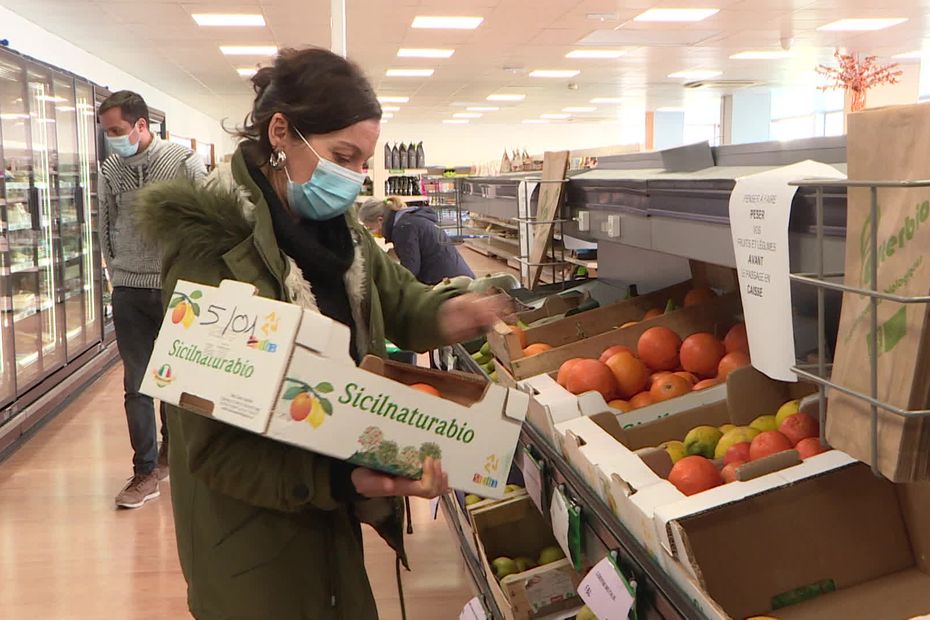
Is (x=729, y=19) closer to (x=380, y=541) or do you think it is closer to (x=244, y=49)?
(x=244, y=49)

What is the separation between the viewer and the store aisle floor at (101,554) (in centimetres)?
318

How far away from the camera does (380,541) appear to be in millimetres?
3758

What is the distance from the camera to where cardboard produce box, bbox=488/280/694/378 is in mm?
2564

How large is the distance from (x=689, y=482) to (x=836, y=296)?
40 cm

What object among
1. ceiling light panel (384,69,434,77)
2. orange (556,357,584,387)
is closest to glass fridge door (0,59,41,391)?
orange (556,357,584,387)

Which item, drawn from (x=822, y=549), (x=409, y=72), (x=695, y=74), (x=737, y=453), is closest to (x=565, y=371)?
(x=737, y=453)

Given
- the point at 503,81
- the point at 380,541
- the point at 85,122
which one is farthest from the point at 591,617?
the point at 503,81

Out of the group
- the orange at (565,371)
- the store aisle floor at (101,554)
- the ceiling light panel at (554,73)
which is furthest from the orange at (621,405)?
the ceiling light panel at (554,73)

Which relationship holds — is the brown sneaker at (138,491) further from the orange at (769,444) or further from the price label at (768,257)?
the price label at (768,257)

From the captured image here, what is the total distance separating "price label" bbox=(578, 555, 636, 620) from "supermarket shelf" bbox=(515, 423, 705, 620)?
0.01 metres

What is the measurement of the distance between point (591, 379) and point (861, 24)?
10.4 meters

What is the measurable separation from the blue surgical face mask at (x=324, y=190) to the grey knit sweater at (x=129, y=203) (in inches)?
99.0

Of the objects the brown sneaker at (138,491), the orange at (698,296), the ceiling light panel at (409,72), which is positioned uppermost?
the ceiling light panel at (409,72)

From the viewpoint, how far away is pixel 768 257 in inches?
45.0
